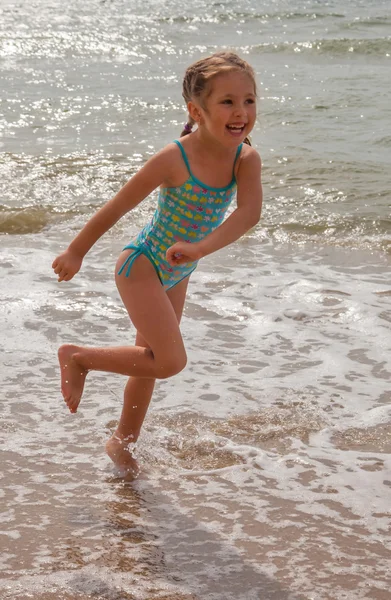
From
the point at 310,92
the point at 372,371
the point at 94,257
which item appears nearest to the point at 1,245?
the point at 94,257

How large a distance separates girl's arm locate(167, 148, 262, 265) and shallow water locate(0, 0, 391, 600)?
1.06 m

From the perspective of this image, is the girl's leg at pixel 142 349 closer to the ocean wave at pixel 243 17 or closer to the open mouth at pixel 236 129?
the open mouth at pixel 236 129

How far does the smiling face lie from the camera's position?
3553 millimetres

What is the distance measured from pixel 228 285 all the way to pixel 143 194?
2.86 meters

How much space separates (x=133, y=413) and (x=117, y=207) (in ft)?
3.26

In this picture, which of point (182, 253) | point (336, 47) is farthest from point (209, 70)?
point (336, 47)

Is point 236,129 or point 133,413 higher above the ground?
point 236,129

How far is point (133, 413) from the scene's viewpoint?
407 cm

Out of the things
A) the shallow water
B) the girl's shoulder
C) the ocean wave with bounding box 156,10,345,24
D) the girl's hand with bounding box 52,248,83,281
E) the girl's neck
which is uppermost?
the ocean wave with bounding box 156,10,345,24

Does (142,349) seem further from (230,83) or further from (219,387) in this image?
(219,387)

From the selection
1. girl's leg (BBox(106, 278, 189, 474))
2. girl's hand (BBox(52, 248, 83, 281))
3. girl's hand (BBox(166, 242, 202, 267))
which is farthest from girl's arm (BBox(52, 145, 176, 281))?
girl's leg (BBox(106, 278, 189, 474))

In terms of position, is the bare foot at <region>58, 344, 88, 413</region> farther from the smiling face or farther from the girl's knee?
the smiling face

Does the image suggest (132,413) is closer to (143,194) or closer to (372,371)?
(143,194)

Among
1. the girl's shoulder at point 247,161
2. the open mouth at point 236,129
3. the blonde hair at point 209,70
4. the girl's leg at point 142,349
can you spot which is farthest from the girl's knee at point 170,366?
the blonde hair at point 209,70
